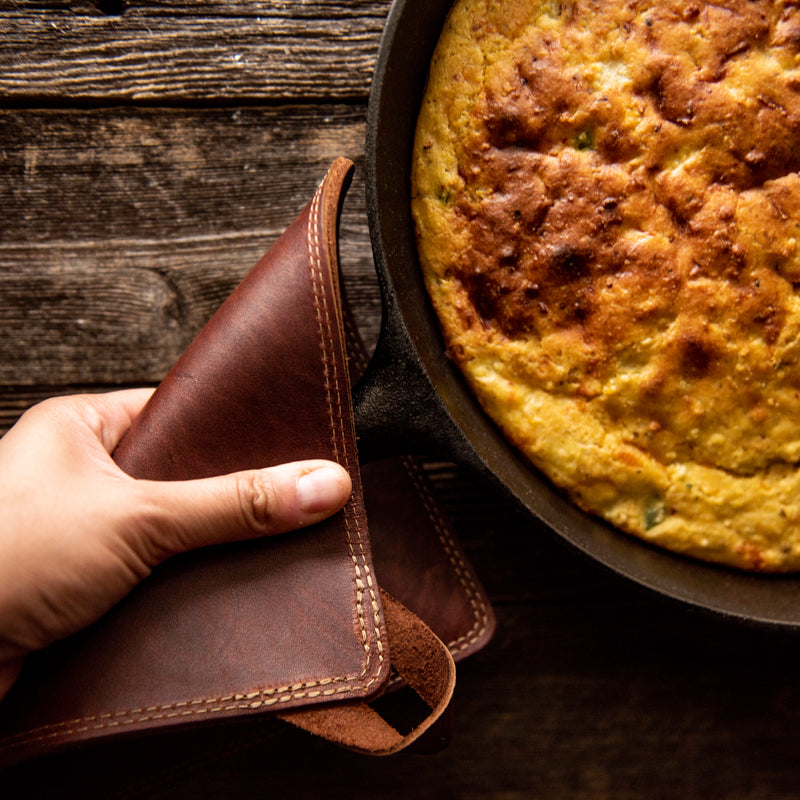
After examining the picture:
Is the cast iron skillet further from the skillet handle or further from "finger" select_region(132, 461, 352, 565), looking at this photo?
"finger" select_region(132, 461, 352, 565)

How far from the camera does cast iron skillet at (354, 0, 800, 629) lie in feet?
3.86

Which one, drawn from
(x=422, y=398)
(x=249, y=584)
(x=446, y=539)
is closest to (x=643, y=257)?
(x=422, y=398)

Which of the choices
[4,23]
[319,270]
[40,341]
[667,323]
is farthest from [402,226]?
[4,23]

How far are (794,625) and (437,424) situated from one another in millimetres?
739

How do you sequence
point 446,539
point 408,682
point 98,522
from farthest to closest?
point 446,539 → point 408,682 → point 98,522

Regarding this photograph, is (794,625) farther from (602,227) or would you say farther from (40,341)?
(40,341)

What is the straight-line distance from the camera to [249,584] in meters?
1.19

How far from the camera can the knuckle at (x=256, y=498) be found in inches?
44.1

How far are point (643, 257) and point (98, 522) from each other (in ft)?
3.50

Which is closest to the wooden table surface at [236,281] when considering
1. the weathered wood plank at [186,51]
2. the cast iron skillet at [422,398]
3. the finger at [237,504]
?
the weathered wood plank at [186,51]

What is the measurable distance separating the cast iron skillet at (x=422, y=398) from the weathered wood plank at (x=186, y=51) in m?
0.36

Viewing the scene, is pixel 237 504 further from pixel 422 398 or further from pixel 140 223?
pixel 140 223

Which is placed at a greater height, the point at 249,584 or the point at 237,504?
the point at 237,504

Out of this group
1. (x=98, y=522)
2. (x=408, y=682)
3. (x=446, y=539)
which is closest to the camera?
(x=98, y=522)
